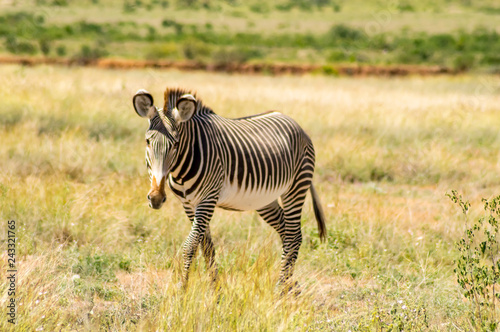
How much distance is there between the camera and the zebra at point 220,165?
13.5 feet

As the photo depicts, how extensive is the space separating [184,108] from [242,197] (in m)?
1.01

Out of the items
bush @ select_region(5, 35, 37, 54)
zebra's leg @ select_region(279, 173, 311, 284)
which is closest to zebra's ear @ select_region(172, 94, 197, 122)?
zebra's leg @ select_region(279, 173, 311, 284)

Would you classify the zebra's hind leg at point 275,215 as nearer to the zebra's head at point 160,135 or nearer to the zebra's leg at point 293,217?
the zebra's leg at point 293,217

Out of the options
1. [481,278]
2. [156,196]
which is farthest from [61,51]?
[481,278]

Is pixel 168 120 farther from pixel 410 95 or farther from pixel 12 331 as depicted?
pixel 410 95

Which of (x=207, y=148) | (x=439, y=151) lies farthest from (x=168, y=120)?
(x=439, y=151)

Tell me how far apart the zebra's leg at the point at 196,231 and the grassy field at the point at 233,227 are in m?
0.10

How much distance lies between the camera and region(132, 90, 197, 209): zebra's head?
12.7 ft

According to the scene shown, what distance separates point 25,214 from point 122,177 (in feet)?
7.59

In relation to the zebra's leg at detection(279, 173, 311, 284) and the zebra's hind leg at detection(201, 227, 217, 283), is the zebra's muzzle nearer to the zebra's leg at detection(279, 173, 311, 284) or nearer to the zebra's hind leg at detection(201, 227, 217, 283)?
the zebra's hind leg at detection(201, 227, 217, 283)

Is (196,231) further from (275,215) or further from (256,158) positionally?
(275,215)

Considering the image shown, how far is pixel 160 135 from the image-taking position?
4043mm

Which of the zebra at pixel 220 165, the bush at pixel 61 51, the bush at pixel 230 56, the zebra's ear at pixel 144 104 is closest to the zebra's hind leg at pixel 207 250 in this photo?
the zebra at pixel 220 165

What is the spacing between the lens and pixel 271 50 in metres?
47.6
